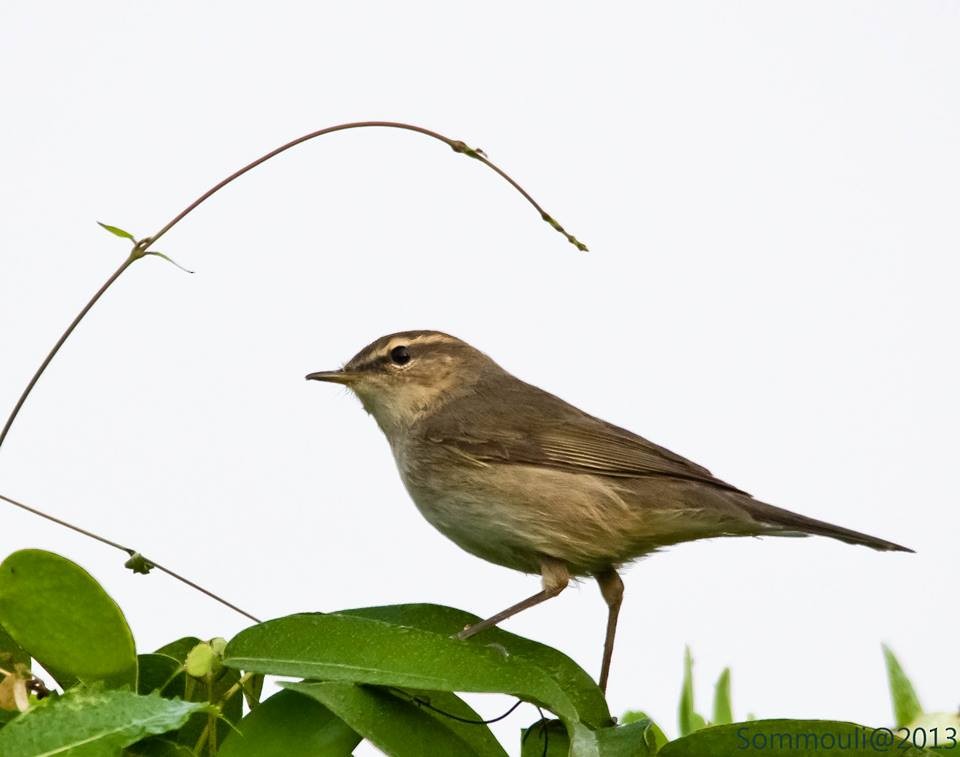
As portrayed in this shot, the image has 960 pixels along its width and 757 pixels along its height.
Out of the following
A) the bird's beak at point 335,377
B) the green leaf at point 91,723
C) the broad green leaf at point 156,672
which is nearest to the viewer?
the green leaf at point 91,723

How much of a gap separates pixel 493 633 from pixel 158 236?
4.27 ft

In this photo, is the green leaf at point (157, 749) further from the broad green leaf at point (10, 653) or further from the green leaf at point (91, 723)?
the broad green leaf at point (10, 653)

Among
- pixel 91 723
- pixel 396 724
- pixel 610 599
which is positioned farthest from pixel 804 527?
pixel 91 723

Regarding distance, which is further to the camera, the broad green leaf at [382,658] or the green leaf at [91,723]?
the broad green leaf at [382,658]

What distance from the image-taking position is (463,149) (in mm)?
3416

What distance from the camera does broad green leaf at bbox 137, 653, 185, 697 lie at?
2.75 metres

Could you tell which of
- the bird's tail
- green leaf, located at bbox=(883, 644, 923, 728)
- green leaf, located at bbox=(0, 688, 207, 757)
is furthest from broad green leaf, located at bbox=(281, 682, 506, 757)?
the bird's tail

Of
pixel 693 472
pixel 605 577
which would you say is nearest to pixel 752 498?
pixel 693 472

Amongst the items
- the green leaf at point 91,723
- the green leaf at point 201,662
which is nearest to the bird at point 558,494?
the green leaf at point 201,662

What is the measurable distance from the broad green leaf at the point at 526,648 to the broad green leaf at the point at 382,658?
200mm

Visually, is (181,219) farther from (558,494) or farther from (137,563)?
(558,494)

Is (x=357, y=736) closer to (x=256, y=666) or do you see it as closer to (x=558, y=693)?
(x=256, y=666)

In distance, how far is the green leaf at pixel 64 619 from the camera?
254 centimetres

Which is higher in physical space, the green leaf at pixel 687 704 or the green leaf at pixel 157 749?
the green leaf at pixel 687 704
